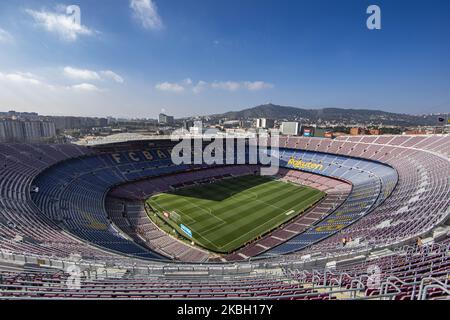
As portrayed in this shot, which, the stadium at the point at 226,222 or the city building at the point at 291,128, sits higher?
the city building at the point at 291,128

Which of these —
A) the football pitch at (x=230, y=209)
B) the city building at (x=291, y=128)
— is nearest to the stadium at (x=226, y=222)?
the football pitch at (x=230, y=209)

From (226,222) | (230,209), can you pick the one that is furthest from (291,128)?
(226,222)

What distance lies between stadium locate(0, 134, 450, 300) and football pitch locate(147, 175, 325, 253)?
245mm

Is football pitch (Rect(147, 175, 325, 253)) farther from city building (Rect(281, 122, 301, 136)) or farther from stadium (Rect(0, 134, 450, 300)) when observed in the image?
city building (Rect(281, 122, 301, 136))

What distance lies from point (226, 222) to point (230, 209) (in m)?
4.38

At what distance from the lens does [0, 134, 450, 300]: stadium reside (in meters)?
7.89

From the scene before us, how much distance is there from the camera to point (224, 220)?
103ft

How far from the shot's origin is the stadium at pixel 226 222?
311 inches

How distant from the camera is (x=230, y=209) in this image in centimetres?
3512

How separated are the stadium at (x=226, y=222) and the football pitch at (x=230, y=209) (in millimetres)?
245

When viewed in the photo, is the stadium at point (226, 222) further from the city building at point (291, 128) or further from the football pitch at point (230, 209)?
the city building at point (291, 128)

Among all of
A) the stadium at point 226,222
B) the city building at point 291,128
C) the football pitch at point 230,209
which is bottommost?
the football pitch at point 230,209

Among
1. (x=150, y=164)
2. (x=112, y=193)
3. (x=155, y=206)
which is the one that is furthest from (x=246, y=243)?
(x=150, y=164)
